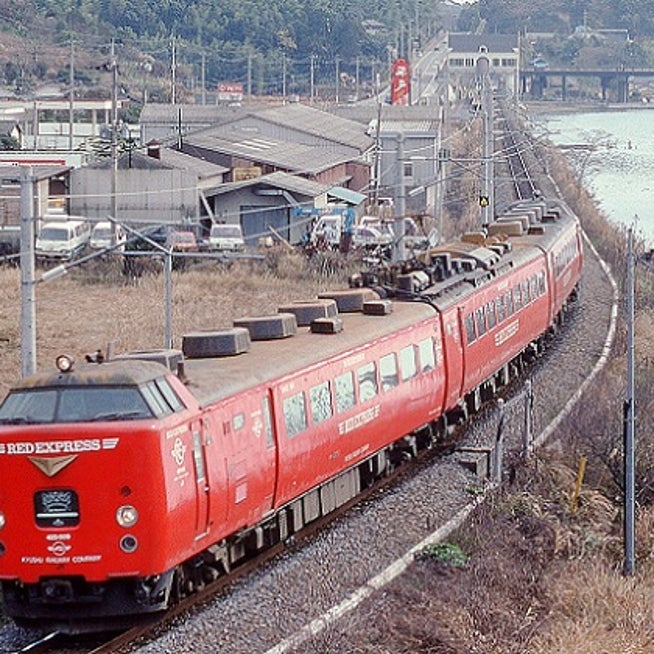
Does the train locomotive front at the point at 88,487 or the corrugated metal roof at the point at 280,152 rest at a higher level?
the corrugated metal roof at the point at 280,152

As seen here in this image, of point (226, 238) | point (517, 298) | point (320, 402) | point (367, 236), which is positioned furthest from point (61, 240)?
point (320, 402)

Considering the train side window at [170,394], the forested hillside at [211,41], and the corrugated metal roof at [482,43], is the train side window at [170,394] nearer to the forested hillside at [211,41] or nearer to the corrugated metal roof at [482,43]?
the forested hillside at [211,41]

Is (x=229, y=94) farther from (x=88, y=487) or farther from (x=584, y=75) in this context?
(x=88, y=487)

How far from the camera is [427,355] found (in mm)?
19859

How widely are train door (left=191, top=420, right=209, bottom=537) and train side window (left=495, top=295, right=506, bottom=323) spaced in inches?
447

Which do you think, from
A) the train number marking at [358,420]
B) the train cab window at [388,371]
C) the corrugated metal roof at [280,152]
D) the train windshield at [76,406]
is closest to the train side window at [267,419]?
the train number marking at [358,420]

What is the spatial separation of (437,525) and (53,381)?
224 inches

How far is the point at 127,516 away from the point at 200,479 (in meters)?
0.90

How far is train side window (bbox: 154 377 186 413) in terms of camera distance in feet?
42.7

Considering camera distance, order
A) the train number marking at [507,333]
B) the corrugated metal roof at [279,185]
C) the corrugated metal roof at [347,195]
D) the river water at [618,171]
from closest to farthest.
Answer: the train number marking at [507,333]
the corrugated metal roof at [279,185]
the corrugated metal roof at [347,195]
the river water at [618,171]

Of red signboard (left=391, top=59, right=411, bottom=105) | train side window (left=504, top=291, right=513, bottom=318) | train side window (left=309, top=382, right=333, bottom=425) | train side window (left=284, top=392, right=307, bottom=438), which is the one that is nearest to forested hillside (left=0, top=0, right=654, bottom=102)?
red signboard (left=391, top=59, right=411, bottom=105)

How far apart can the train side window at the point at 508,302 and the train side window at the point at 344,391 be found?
8.30 m

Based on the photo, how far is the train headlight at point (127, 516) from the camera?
1259cm

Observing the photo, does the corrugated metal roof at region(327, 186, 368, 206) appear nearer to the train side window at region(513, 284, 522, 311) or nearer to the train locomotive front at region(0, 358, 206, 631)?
the train side window at region(513, 284, 522, 311)
